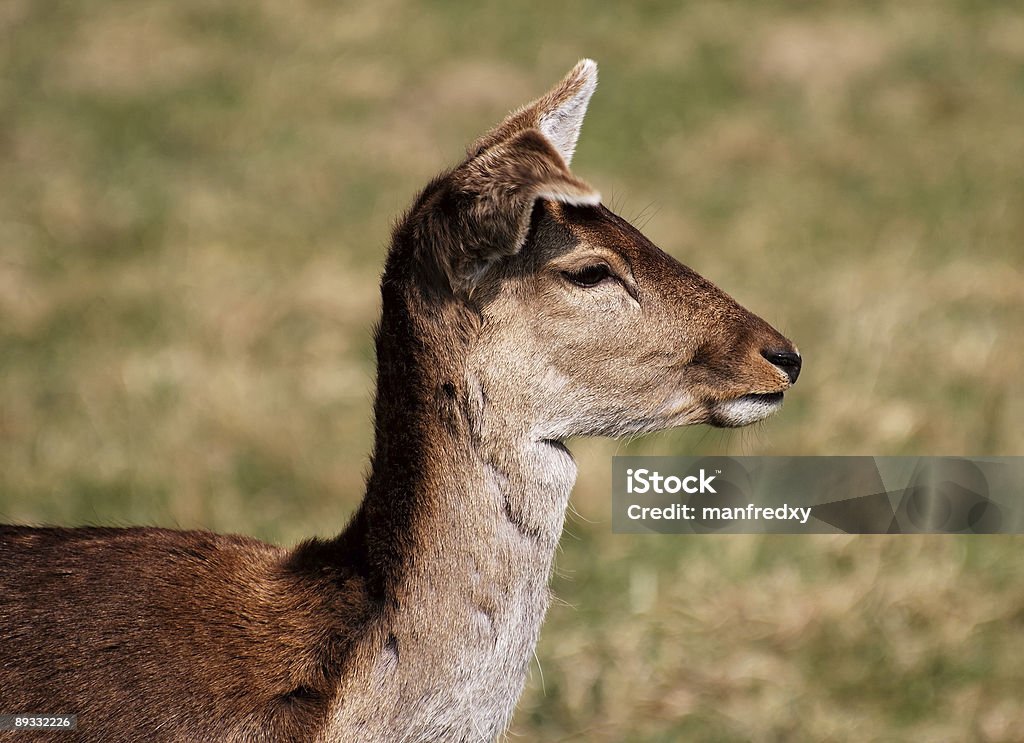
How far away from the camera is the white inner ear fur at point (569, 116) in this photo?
12.4 feet

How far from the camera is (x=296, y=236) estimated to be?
10.1 meters

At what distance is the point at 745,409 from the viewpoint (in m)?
3.47

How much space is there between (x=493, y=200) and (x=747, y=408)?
942 millimetres

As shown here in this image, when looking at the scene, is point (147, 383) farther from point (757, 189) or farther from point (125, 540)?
point (757, 189)

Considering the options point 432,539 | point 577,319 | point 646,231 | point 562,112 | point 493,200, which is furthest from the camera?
point 646,231

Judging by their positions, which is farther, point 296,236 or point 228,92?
point 228,92

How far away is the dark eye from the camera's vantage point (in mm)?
3316

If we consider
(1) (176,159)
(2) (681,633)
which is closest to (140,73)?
(1) (176,159)

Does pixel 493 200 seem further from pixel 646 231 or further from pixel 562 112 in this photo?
pixel 646 231

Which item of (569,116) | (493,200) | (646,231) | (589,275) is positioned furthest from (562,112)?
(646,231)

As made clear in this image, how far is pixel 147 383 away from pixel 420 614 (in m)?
5.02

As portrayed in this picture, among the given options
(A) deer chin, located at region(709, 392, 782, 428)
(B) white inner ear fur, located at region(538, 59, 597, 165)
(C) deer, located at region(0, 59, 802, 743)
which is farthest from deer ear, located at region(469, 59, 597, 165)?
(A) deer chin, located at region(709, 392, 782, 428)

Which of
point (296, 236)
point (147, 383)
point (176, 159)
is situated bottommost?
point (147, 383)

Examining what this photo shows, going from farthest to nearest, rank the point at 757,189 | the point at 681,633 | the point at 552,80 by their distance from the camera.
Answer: the point at 552,80 → the point at 757,189 → the point at 681,633
